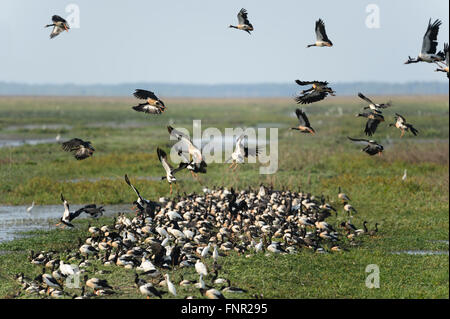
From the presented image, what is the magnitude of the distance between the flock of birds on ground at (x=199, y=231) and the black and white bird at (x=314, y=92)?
0.8 inches

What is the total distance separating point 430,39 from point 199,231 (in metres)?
7.56

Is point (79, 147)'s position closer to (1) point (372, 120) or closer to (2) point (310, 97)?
(2) point (310, 97)

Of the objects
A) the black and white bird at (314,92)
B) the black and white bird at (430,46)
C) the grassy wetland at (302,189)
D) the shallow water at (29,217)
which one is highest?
the black and white bird at (430,46)

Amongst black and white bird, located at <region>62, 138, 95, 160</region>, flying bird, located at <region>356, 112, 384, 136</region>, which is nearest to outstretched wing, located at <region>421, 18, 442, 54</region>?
flying bird, located at <region>356, 112, 384, 136</region>

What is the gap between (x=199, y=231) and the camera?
17125 mm

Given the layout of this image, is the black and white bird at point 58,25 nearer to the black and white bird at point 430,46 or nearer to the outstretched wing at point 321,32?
the outstretched wing at point 321,32

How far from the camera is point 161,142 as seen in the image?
142 feet

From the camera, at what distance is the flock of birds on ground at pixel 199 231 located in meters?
13.1

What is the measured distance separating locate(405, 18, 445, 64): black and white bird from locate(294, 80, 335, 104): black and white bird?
173 cm

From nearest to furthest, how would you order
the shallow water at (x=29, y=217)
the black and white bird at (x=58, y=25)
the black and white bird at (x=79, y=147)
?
the black and white bird at (x=79, y=147) → the black and white bird at (x=58, y=25) → the shallow water at (x=29, y=217)

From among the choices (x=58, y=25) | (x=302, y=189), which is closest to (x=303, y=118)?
(x=58, y=25)

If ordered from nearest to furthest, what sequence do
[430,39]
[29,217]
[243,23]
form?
[430,39] < [243,23] < [29,217]

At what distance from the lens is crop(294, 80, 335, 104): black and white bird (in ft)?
44.6

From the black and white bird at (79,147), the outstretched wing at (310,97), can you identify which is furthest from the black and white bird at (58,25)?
the outstretched wing at (310,97)
